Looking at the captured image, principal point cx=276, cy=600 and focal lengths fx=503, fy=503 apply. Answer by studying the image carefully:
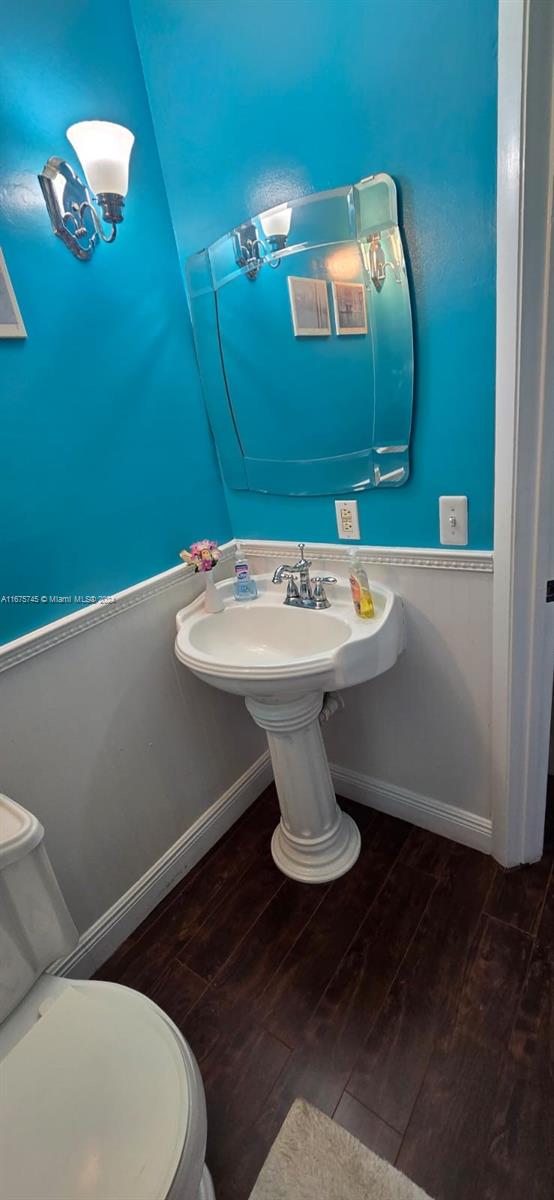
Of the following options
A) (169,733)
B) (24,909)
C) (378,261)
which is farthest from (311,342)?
(24,909)

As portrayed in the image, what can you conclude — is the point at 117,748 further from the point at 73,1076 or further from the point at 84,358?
the point at 84,358

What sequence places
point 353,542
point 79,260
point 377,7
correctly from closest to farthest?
1. point 377,7
2. point 79,260
3. point 353,542

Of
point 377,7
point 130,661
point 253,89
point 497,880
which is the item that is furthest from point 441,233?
point 497,880

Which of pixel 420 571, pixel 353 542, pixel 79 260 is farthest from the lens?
pixel 353 542

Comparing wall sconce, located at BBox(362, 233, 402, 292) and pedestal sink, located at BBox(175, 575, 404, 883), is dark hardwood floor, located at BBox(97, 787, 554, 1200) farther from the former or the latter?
wall sconce, located at BBox(362, 233, 402, 292)

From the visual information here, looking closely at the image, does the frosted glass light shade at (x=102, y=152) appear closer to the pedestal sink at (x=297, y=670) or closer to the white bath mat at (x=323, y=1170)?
the pedestal sink at (x=297, y=670)

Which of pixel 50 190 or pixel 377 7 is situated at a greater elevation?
pixel 377 7

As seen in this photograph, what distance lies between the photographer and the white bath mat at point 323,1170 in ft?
3.08

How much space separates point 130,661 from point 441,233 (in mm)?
1265

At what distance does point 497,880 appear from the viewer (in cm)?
146

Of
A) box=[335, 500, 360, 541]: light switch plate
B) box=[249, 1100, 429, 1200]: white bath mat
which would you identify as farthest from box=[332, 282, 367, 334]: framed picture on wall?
box=[249, 1100, 429, 1200]: white bath mat

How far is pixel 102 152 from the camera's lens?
1.10m

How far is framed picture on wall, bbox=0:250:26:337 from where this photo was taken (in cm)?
106

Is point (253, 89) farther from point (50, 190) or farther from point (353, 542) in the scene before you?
point (353, 542)
